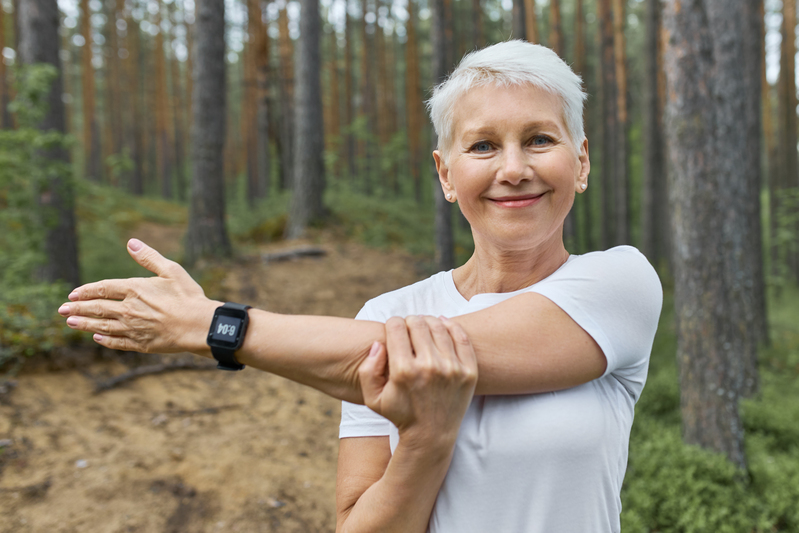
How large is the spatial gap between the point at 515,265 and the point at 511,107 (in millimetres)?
446

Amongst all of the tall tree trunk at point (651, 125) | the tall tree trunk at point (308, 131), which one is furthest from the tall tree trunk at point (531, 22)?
the tall tree trunk at point (308, 131)

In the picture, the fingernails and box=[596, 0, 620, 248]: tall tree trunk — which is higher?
box=[596, 0, 620, 248]: tall tree trunk

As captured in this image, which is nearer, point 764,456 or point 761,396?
point 764,456

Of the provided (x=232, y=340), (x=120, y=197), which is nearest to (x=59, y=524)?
(x=232, y=340)

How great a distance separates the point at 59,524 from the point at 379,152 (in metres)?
20.6

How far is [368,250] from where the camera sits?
34.1 ft

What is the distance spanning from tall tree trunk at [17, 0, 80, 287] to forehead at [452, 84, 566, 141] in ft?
20.6

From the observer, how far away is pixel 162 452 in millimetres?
4016

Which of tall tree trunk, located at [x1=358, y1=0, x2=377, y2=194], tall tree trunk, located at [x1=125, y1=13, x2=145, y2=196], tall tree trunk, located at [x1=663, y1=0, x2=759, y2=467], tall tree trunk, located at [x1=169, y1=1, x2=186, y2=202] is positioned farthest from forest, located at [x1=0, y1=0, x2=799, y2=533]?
tall tree trunk, located at [x1=169, y1=1, x2=186, y2=202]

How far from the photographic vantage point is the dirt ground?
3.31 m

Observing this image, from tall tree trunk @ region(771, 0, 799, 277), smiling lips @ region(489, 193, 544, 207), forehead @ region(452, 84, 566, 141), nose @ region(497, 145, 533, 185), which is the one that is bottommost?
smiling lips @ region(489, 193, 544, 207)

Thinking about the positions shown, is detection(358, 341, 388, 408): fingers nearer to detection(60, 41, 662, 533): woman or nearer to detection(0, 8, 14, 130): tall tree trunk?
detection(60, 41, 662, 533): woman

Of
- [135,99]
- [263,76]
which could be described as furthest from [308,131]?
[135,99]

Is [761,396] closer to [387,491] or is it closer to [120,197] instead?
[387,491]
